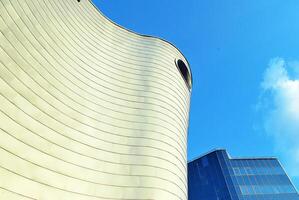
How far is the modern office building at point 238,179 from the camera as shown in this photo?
1668 inches

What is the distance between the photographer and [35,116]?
21.5 feet

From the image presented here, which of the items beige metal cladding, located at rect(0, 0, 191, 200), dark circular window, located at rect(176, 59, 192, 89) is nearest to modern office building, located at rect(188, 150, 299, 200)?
dark circular window, located at rect(176, 59, 192, 89)

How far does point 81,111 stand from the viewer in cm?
802

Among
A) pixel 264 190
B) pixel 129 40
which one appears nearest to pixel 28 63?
pixel 129 40

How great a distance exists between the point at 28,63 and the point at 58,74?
3.42 ft

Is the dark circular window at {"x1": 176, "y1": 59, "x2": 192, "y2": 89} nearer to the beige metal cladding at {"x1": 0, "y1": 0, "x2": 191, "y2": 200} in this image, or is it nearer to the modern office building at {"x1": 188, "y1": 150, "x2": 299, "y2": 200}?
the beige metal cladding at {"x1": 0, "y1": 0, "x2": 191, "y2": 200}

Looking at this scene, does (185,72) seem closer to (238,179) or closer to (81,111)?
(81,111)

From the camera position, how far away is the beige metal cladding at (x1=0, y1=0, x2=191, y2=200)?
608 centimetres

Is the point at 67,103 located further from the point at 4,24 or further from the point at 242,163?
the point at 242,163

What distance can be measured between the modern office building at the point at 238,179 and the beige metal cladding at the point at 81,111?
36811 mm

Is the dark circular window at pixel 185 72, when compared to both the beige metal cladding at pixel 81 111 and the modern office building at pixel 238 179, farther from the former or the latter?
the modern office building at pixel 238 179

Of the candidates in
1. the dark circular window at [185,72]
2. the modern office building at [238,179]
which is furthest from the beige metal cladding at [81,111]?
the modern office building at [238,179]

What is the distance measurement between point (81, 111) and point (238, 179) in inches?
1669

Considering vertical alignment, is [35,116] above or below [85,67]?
below
